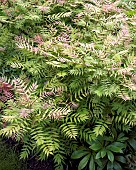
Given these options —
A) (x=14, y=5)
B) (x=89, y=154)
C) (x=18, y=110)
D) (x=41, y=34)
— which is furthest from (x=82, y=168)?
(x=14, y=5)

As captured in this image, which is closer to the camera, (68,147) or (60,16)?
(68,147)

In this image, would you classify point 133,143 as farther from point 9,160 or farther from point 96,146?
point 9,160

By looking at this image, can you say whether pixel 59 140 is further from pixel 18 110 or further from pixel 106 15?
pixel 106 15

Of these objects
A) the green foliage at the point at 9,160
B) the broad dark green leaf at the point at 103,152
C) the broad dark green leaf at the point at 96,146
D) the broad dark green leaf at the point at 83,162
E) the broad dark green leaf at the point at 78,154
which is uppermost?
the broad dark green leaf at the point at 96,146

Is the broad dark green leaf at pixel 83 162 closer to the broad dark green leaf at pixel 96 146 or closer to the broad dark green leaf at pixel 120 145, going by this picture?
the broad dark green leaf at pixel 96 146

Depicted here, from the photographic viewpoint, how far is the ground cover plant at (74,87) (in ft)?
7.84

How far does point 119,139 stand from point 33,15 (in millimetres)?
1352

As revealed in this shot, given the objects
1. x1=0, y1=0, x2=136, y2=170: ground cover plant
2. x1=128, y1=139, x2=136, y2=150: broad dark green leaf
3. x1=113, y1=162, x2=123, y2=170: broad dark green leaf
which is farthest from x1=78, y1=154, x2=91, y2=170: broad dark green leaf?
x1=128, y1=139, x2=136, y2=150: broad dark green leaf

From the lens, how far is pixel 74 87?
2.56 metres

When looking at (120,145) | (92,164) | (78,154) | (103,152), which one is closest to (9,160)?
(78,154)

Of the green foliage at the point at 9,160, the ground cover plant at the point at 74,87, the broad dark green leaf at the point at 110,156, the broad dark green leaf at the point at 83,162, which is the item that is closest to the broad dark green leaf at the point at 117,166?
the ground cover plant at the point at 74,87

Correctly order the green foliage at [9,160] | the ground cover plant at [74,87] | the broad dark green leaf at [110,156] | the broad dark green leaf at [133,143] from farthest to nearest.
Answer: the green foliage at [9,160]
the broad dark green leaf at [133,143]
the broad dark green leaf at [110,156]
the ground cover plant at [74,87]

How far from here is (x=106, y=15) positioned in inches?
122

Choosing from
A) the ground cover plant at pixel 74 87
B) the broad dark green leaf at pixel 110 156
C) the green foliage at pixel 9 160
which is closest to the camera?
the ground cover plant at pixel 74 87
